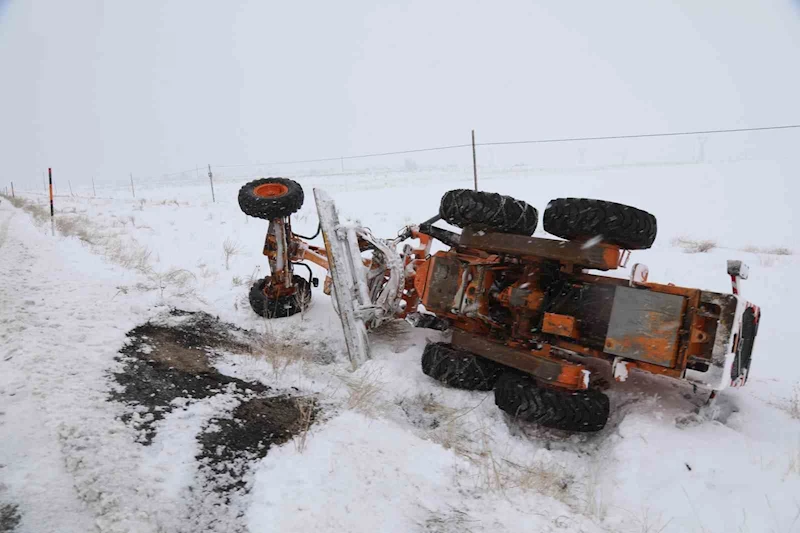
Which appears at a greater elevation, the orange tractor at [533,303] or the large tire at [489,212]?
the large tire at [489,212]

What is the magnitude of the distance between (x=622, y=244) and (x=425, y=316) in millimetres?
1930

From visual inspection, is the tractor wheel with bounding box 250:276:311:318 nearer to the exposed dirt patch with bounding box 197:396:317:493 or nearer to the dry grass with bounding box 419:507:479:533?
the exposed dirt patch with bounding box 197:396:317:493

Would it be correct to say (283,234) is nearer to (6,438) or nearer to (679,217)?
(6,438)

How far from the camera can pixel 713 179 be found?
20.1 meters

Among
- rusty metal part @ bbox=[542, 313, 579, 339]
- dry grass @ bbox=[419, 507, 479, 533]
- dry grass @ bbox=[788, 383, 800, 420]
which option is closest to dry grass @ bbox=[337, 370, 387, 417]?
dry grass @ bbox=[419, 507, 479, 533]

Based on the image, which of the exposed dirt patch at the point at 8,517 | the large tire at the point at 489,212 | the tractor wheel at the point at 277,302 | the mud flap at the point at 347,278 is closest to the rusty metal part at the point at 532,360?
the mud flap at the point at 347,278

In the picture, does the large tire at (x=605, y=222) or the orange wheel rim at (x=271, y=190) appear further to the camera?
the orange wheel rim at (x=271, y=190)

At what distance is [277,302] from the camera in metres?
5.52

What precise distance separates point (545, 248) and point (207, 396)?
2.63m

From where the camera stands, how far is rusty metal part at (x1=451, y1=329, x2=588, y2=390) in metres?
3.43

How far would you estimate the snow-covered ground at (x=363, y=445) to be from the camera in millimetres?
2014

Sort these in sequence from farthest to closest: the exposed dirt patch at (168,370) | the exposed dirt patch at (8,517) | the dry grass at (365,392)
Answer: the dry grass at (365,392)
the exposed dirt patch at (168,370)
the exposed dirt patch at (8,517)

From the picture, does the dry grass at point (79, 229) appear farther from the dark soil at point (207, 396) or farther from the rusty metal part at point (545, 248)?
the rusty metal part at point (545, 248)

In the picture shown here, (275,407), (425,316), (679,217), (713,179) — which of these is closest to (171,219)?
(425,316)
